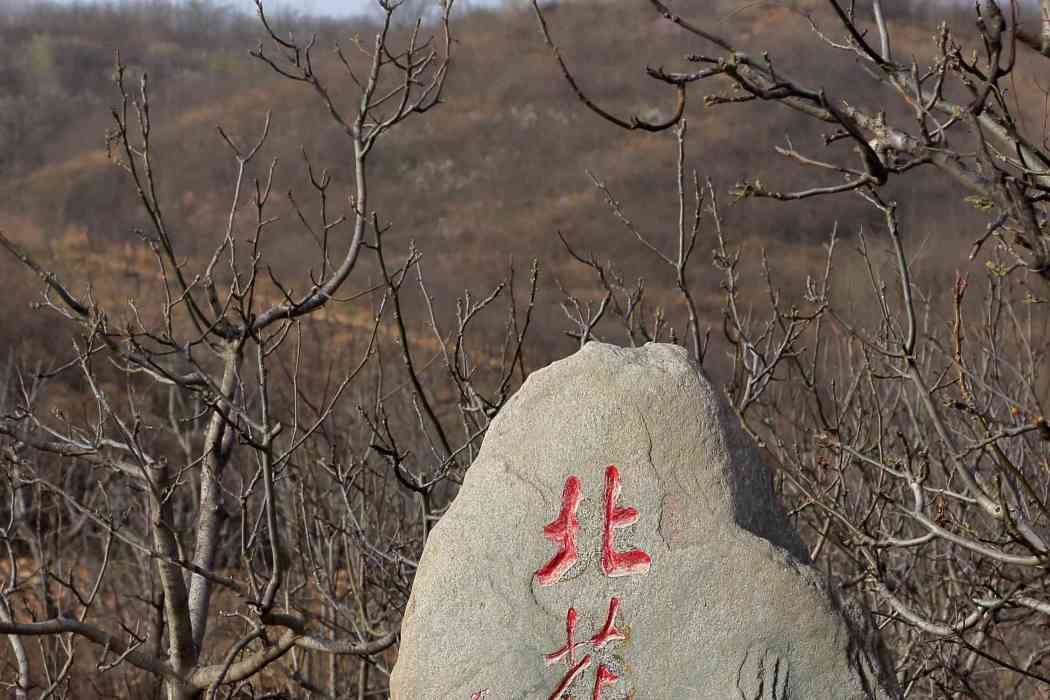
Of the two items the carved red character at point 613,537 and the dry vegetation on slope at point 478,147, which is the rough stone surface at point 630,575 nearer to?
the carved red character at point 613,537

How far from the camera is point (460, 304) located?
4.32 m

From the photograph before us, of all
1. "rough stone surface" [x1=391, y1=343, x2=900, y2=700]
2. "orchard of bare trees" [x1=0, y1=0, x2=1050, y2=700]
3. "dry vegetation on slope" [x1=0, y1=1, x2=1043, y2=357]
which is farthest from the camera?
"dry vegetation on slope" [x1=0, y1=1, x2=1043, y2=357]

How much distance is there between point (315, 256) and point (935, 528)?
2959 cm

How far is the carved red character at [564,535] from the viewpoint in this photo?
2697 millimetres

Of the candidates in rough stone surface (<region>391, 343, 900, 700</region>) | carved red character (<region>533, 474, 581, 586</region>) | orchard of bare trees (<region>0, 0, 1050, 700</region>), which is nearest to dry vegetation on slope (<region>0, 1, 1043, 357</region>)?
orchard of bare trees (<region>0, 0, 1050, 700</region>)

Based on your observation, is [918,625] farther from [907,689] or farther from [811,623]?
[907,689]

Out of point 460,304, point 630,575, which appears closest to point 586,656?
point 630,575

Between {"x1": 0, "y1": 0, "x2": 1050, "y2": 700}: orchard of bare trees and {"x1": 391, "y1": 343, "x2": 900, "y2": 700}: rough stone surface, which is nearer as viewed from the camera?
{"x1": 391, "y1": 343, "x2": 900, "y2": 700}: rough stone surface

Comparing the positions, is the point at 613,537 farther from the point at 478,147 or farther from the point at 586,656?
the point at 478,147

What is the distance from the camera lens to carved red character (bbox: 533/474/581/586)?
8.85 feet

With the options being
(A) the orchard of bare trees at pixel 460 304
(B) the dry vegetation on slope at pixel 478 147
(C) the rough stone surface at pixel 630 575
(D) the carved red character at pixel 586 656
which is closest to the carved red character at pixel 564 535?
(C) the rough stone surface at pixel 630 575

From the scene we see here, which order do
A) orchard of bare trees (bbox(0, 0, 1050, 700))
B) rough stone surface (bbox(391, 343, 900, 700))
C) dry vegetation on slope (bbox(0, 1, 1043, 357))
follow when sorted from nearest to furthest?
rough stone surface (bbox(391, 343, 900, 700)) < orchard of bare trees (bbox(0, 0, 1050, 700)) < dry vegetation on slope (bbox(0, 1, 1043, 357))

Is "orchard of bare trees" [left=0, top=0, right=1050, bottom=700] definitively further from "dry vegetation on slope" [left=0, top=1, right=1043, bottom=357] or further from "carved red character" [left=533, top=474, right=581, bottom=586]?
"carved red character" [left=533, top=474, right=581, bottom=586]

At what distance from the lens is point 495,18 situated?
52250mm
